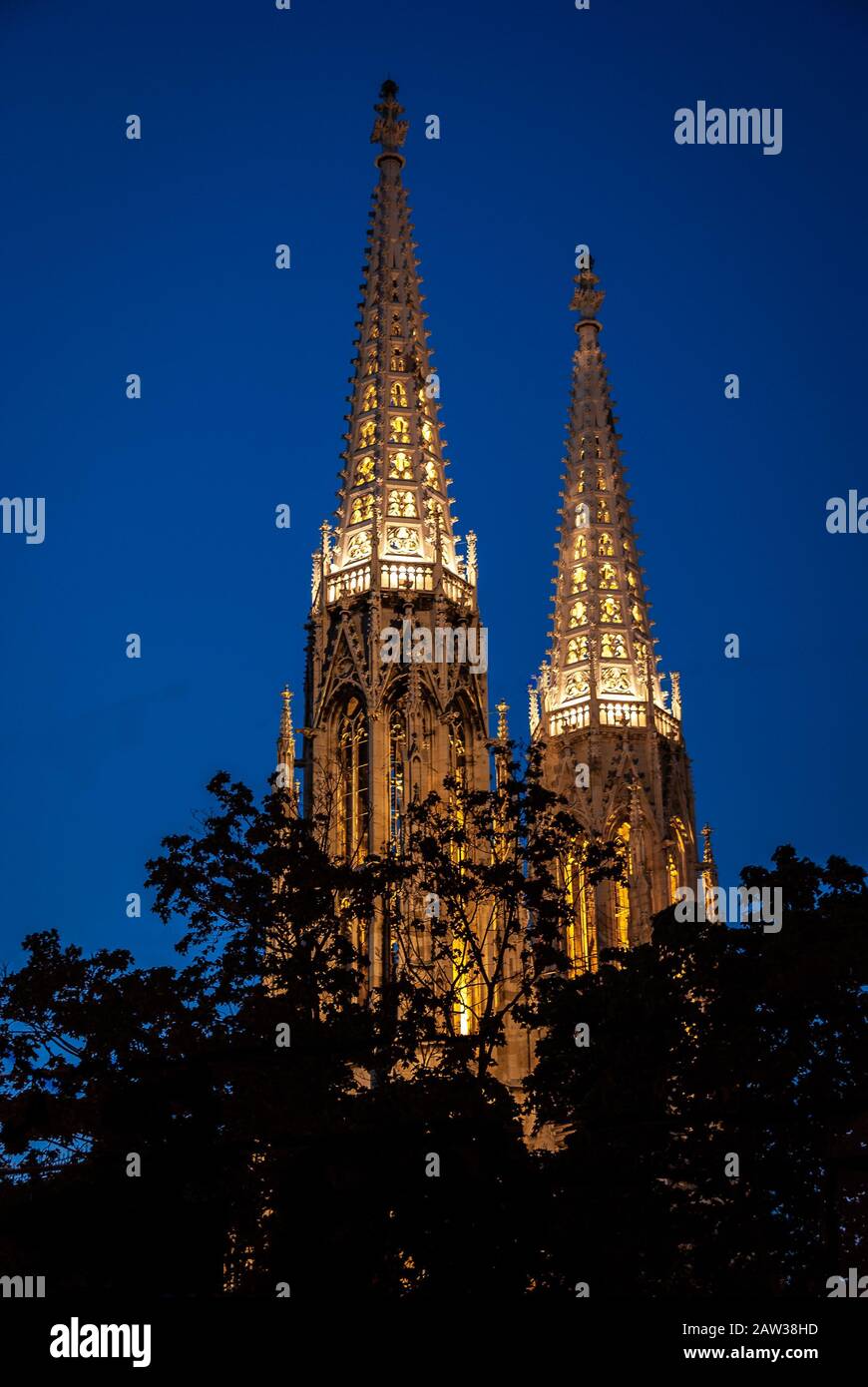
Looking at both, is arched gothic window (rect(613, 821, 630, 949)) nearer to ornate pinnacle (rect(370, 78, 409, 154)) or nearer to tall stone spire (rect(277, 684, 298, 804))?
tall stone spire (rect(277, 684, 298, 804))

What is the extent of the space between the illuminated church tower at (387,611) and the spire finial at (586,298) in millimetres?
13768

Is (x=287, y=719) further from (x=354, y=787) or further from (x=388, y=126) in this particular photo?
(x=388, y=126)

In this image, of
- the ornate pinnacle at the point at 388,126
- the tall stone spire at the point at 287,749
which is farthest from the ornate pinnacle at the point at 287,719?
the ornate pinnacle at the point at 388,126

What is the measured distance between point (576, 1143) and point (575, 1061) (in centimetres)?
415

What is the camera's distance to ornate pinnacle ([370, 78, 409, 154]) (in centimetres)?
7206

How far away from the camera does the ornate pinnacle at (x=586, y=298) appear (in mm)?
81625

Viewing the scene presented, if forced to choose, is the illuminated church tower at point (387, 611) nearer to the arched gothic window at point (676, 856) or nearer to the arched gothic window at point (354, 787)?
→ the arched gothic window at point (354, 787)

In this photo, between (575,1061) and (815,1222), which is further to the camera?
(575,1061)

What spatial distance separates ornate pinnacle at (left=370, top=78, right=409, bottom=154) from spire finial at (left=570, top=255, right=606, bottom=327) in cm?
1172

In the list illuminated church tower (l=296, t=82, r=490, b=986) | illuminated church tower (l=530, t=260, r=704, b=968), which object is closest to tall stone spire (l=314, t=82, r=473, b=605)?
illuminated church tower (l=296, t=82, r=490, b=986)

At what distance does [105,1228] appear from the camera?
28578 mm

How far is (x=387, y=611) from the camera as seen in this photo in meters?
62.1
